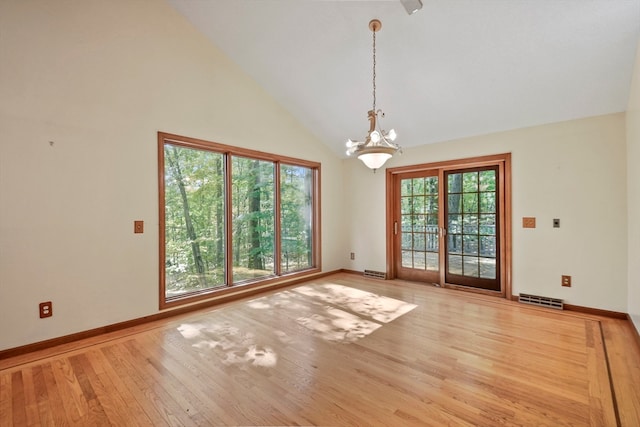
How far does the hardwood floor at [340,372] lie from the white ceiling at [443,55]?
261 centimetres

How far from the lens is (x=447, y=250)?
4.78 meters

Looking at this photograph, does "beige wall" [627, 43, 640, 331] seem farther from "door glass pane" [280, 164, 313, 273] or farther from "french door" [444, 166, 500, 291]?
"door glass pane" [280, 164, 313, 273]

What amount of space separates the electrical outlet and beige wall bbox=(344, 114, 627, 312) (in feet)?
17.7

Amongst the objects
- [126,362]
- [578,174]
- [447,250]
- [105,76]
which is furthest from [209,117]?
[578,174]

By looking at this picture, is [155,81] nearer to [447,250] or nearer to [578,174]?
[447,250]

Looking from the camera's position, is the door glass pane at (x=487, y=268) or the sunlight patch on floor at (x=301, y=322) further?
the door glass pane at (x=487, y=268)

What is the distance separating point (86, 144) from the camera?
2.94m

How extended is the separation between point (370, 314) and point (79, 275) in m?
3.13

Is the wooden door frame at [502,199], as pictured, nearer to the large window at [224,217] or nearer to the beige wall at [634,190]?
the beige wall at [634,190]

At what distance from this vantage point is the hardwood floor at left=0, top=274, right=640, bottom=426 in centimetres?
181

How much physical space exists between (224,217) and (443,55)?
3434mm

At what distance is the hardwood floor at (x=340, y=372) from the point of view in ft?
5.94

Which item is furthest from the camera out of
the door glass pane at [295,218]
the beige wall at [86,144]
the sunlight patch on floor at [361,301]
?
the door glass pane at [295,218]

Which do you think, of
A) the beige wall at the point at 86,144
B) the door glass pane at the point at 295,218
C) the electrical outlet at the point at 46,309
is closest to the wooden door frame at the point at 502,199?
the door glass pane at the point at 295,218
